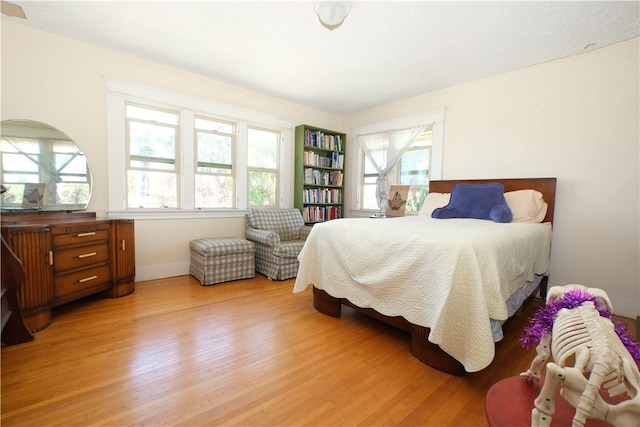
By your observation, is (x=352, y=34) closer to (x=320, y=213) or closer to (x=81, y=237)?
(x=320, y=213)

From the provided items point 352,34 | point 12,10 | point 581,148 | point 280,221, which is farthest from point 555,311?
point 12,10

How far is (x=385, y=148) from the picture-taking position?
4.34 metres

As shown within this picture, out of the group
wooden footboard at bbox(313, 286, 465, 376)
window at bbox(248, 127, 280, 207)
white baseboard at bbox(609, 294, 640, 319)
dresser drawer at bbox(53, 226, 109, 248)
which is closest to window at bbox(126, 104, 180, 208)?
dresser drawer at bbox(53, 226, 109, 248)

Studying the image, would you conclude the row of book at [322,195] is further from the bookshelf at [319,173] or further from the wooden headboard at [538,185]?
the wooden headboard at [538,185]

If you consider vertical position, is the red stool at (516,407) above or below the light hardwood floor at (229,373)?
above

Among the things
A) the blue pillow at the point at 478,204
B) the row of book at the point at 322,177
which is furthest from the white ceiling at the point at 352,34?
the row of book at the point at 322,177

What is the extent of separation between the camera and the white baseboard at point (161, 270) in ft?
10.5

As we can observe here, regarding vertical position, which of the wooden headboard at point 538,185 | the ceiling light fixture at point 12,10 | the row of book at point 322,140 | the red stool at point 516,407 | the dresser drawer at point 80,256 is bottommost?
the red stool at point 516,407

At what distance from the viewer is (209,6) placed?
2.16 meters

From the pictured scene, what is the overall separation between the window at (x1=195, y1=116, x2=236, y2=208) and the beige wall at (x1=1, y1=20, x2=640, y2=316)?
0.39 meters

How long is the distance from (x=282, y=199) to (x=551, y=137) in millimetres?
3414

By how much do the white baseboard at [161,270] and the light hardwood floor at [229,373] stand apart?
2.54ft

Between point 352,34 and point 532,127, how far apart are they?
7.25 ft

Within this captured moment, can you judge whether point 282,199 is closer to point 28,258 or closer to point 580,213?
point 28,258
